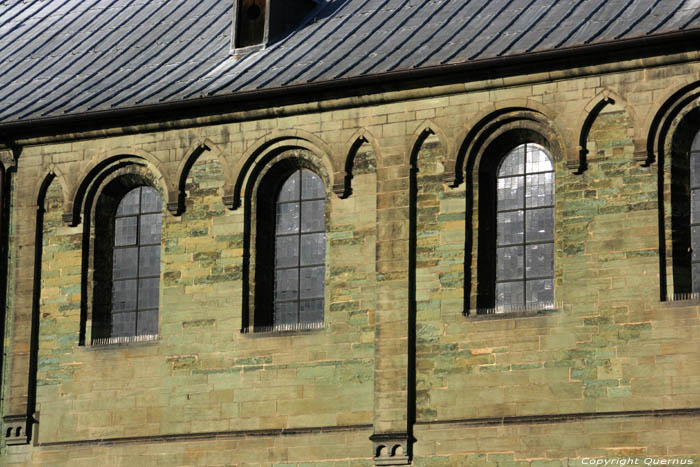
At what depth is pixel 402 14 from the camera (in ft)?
110

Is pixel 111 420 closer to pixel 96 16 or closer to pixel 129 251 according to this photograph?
pixel 129 251

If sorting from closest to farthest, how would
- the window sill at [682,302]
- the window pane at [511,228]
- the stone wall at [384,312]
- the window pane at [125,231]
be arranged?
the window sill at [682,302] < the stone wall at [384,312] < the window pane at [511,228] < the window pane at [125,231]

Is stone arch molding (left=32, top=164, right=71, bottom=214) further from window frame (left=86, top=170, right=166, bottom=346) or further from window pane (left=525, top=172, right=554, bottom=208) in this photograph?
window pane (left=525, top=172, right=554, bottom=208)

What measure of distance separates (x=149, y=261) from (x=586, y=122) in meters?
8.26

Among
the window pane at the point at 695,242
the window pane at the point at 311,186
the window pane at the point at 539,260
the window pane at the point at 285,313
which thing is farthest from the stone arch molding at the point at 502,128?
the window pane at the point at 285,313

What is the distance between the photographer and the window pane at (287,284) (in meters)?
32.1

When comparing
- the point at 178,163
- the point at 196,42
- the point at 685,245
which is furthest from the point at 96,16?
the point at 685,245

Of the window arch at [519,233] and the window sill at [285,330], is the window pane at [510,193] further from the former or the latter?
the window sill at [285,330]

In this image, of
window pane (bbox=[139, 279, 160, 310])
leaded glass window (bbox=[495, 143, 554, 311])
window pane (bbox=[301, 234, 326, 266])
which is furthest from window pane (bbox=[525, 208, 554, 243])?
window pane (bbox=[139, 279, 160, 310])

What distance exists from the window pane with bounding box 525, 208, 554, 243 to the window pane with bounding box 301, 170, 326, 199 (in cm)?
374

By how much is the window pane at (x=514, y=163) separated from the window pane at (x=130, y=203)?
6.80 meters

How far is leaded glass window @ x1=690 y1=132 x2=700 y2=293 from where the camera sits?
95.5 feet

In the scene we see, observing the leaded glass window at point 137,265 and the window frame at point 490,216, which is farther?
the leaded glass window at point 137,265

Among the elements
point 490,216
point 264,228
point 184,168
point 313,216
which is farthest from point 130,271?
point 490,216
